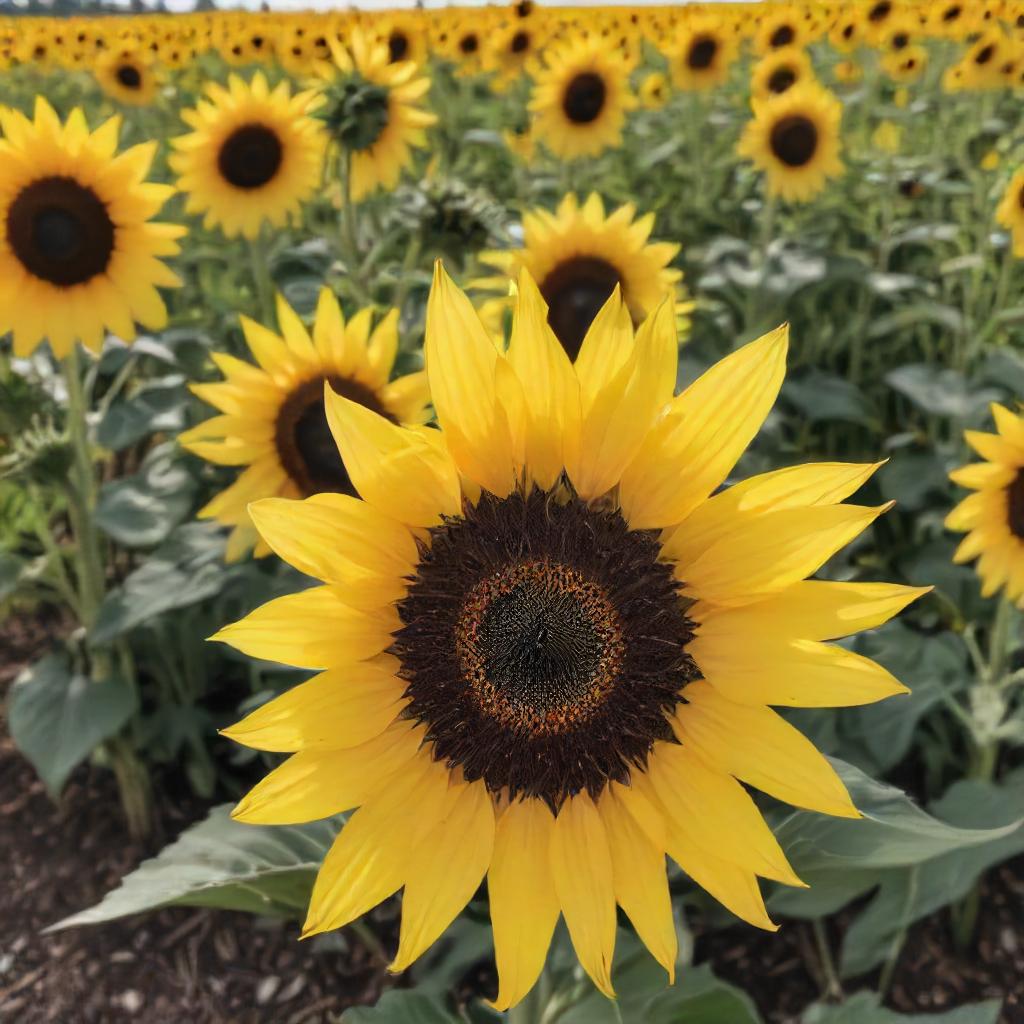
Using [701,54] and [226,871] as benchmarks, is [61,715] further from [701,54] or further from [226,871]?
[701,54]

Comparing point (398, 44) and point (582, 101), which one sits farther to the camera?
point (398, 44)

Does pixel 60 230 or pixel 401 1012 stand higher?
pixel 60 230

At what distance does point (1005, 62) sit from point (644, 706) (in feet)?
17.3

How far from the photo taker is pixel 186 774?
254 centimetres

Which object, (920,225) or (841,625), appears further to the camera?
(920,225)

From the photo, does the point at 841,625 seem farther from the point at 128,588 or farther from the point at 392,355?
the point at 128,588

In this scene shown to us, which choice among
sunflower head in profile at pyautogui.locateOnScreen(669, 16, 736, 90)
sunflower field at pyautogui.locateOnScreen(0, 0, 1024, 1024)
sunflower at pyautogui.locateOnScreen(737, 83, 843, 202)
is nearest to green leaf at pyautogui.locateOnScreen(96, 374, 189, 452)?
sunflower field at pyautogui.locateOnScreen(0, 0, 1024, 1024)

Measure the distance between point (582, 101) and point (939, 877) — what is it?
363 centimetres

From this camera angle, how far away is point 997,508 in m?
1.95

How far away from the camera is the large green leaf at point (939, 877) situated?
1769 millimetres

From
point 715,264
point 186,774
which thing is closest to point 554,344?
point 186,774

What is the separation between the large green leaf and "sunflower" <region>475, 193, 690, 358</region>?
4.28ft

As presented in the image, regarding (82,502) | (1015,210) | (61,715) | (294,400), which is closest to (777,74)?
(1015,210)

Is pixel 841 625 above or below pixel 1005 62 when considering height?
below
